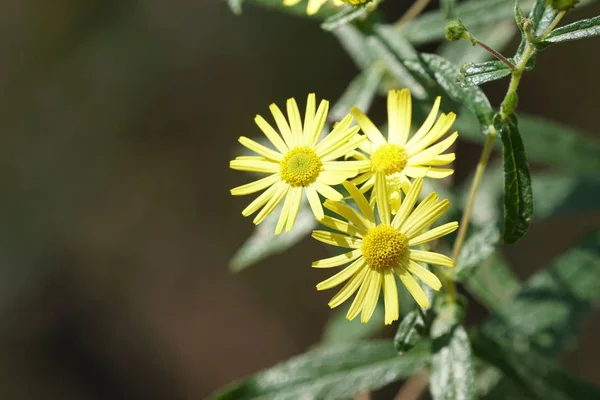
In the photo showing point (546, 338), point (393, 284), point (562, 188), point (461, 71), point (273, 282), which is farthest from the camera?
point (273, 282)

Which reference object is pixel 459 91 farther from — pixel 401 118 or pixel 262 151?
pixel 262 151

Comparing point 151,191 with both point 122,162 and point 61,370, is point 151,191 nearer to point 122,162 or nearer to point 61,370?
point 122,162

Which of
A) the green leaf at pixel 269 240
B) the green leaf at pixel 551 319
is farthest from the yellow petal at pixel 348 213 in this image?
the green leaf at pixel 551 319

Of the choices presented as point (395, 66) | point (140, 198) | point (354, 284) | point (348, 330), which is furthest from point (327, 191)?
point (140, 198)

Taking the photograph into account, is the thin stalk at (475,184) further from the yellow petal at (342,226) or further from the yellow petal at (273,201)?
the yellow petal at (273,201)

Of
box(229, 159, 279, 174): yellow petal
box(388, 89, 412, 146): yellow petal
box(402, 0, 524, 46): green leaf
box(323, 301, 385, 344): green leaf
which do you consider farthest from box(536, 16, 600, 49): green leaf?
box(323, 301, 385, 344): green leaf

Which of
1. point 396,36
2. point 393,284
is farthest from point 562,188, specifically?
point 393,284

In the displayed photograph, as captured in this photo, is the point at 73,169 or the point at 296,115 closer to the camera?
the point at 296,115
